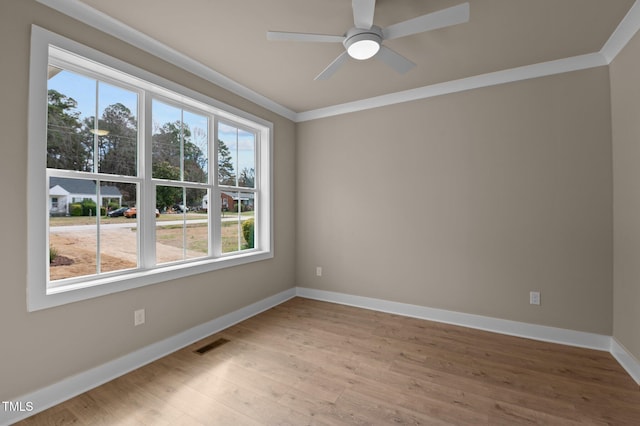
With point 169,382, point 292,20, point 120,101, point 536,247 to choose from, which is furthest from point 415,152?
point 169,382

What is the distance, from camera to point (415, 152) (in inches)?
137

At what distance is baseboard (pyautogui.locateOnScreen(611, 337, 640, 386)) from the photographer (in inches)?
85.4

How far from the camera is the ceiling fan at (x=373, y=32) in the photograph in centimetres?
166

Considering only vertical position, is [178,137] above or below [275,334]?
above

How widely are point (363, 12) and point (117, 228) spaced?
247cm

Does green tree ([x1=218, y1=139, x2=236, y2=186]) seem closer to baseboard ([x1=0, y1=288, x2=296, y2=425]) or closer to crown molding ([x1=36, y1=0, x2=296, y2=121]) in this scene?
crown molding ([x1=36, y1=0, x2=296, y2=121])

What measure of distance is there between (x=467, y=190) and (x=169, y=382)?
3.37 metres

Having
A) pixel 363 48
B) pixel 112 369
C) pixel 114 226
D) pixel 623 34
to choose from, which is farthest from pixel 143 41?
pixel 623 34

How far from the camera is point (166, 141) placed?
275 centimetres

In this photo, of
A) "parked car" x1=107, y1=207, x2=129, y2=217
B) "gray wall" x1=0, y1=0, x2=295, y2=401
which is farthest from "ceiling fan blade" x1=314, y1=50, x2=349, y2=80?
"parked car" x1=107, y1=207, x2=129, y2=217

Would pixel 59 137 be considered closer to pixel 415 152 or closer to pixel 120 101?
pixel 120 101

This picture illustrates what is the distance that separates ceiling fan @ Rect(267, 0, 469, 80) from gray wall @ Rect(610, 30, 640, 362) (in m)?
1.73

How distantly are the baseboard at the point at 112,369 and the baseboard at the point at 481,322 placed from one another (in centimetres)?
142

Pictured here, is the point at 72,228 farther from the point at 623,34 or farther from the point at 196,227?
the point at 623,34
